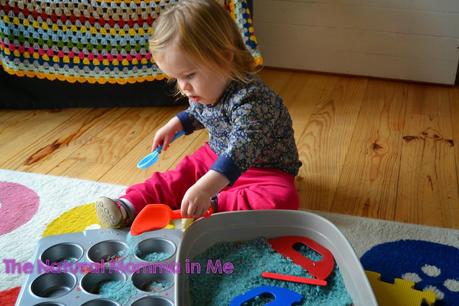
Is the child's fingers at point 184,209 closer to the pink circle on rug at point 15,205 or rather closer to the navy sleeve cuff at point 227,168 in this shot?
the navy sleeve cuff at point 227,168

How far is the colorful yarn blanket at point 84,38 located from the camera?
1.29 metres

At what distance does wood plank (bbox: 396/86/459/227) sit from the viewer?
3.20 feet

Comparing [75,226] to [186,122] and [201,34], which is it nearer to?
[186,122]

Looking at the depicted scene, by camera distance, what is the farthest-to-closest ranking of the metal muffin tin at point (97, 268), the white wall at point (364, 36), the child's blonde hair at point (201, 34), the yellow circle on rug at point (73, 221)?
the white wall at point (364, 36)
the yellow circle on rug at point (73, 221)
the child's blonde hair at point (201, 34)
the metal muffin tin at point (97, 268)

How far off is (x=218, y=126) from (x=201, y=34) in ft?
0.62

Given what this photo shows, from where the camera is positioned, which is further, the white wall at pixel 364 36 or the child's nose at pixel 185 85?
the white wall at pixel 364 36

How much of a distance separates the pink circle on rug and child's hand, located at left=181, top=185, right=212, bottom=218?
0.36 metres

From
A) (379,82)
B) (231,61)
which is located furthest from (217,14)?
(379,82)

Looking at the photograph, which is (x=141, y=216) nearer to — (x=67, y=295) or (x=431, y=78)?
(x=67, y=295)

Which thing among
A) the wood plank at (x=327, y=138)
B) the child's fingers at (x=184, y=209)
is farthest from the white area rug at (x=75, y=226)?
the child's fingers at (x=184, y=209)

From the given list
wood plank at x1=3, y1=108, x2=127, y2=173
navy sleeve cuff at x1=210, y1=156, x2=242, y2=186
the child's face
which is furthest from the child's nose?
wood plank at x1=3, y1=108, x2=127, y2=173

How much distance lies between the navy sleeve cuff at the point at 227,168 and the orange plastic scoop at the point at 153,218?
0.07 meters

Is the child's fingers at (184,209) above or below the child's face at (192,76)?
below

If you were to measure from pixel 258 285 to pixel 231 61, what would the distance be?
35 centimetres
